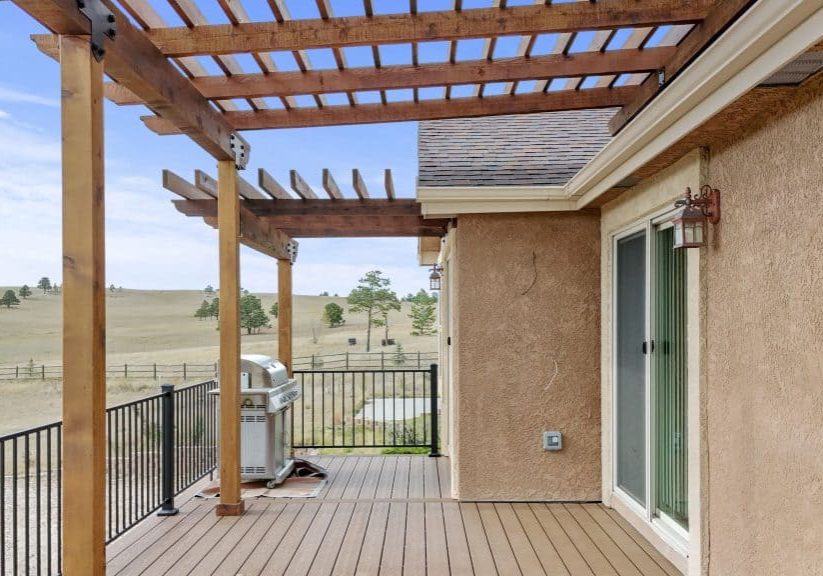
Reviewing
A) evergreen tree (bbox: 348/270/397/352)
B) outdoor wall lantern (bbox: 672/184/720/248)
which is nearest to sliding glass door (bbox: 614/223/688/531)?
outdoor wall lantern (bbox: 672/184/720/248)

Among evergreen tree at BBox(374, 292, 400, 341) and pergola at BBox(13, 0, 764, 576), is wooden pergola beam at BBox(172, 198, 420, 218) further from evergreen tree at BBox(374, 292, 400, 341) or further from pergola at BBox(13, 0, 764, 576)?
evergreen tree at BBox(374, 292, 400, 341)

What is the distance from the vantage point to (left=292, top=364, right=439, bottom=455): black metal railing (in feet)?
20.3

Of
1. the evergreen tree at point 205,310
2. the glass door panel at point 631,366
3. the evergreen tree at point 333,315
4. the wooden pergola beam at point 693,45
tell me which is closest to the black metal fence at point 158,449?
the evergreen tree at point 205,310

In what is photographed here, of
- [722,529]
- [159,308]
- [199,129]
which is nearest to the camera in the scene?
[722,529]

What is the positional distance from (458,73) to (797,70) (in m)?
1.59

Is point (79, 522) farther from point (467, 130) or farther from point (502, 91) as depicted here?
point (467, 130)

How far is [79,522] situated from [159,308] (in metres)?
16.3

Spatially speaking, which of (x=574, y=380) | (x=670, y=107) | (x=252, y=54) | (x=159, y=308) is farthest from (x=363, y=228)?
(x=159, y=308)

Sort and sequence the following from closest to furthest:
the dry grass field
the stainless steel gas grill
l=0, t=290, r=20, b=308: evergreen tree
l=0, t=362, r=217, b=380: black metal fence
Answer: the stainless steel gas grill, l=0, t=290, r=20, b=308: evergreen tree, the dry grass field, l=0, t=362, r=217, b=380: black metal fence

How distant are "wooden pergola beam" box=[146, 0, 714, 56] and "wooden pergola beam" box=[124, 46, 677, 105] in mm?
439

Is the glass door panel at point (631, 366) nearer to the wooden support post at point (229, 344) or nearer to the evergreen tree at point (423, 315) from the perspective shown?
the wooden support post at point (229, 344)

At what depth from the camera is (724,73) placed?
2.12 meters

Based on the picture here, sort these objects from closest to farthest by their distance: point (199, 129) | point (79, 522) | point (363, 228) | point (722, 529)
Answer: point (79, 522), point (722, 529), point (199, 129), point (363, 228)

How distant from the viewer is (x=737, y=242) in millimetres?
2633
